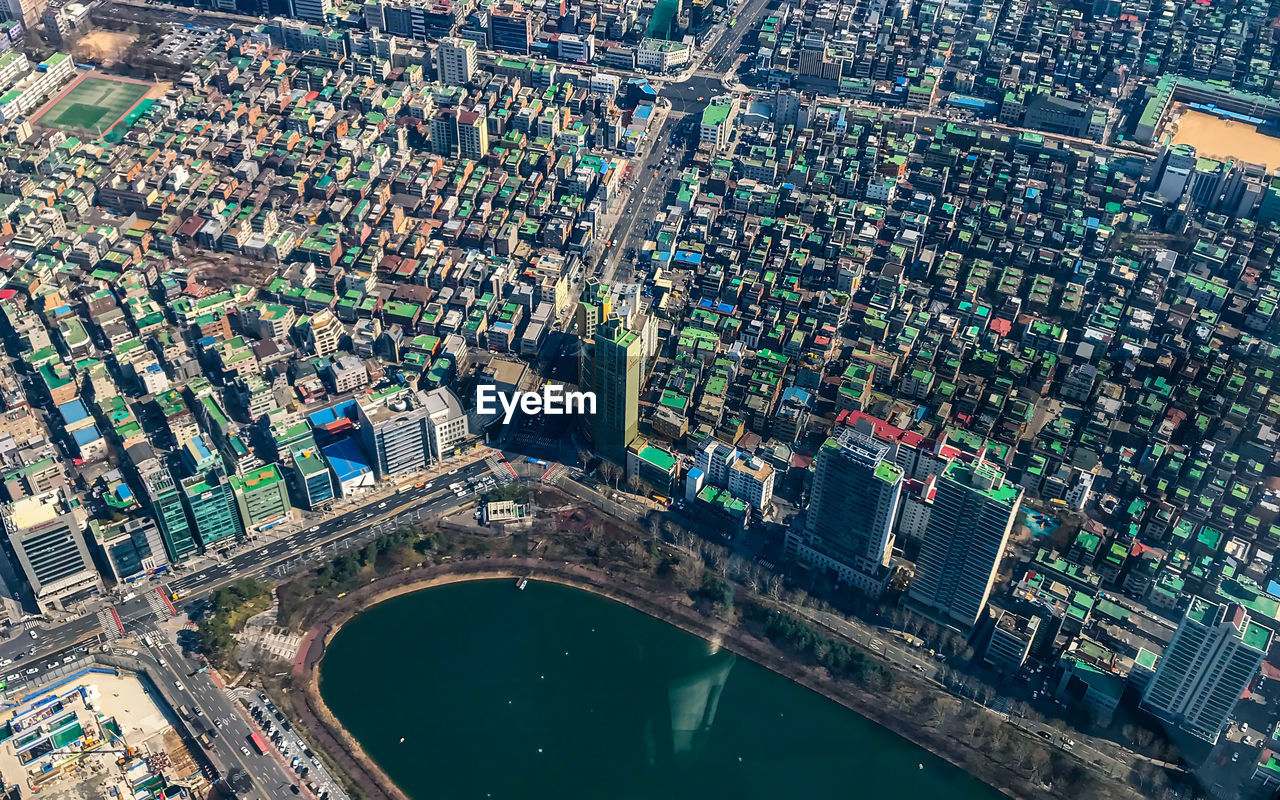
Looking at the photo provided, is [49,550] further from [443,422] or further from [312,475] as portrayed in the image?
[443,422]

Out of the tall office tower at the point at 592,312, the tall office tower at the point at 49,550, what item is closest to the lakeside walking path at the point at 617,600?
the tall office tower at the point at 49,550

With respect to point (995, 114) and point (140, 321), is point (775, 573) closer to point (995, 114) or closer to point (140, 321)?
point (140, 321)

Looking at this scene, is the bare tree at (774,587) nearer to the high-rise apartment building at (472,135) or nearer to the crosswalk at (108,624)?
the crosswalk at (108,624)

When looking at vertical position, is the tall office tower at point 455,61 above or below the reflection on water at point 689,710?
above

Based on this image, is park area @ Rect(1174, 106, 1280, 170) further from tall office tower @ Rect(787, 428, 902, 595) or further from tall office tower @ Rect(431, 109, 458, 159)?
tall office tower @ Rect(431, 109, 458, 159)

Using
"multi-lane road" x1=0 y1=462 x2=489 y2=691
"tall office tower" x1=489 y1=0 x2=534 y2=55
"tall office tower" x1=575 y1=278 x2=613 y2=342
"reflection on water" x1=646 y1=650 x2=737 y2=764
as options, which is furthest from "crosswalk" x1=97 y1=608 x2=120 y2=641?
"tall office tower" x1=489 y1=0 x2=534 y2=55

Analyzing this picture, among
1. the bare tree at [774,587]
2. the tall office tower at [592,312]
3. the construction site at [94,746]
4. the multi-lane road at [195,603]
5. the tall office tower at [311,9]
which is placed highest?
the tall office tower at [311,9]
